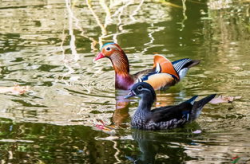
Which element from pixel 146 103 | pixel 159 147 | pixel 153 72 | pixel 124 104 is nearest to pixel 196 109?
pixel 146 103

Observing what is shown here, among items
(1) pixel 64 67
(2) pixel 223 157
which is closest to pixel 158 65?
(1) pixel 64 67

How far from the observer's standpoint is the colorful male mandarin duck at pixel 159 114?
26.5 feet

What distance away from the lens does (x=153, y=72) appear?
34.4 ft

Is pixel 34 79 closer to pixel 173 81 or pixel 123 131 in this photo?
pixel 173 81

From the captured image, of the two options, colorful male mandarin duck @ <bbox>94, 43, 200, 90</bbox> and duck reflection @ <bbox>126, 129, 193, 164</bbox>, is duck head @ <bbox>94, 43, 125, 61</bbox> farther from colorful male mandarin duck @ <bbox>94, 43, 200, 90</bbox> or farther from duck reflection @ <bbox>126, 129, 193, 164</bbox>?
duck reflection @ <bbox>126, 129, 193, 164</bbox>

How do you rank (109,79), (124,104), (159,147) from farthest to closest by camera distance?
(109,79) → (124,104) → (159,147)

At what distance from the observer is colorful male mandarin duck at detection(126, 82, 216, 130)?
809 cm

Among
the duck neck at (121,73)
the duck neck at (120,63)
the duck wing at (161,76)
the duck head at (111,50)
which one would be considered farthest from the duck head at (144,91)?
the duck head at (111,50)

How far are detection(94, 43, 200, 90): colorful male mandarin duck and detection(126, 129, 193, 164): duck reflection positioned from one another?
2287 mm

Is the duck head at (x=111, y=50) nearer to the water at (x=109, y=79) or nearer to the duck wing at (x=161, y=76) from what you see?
the water at (x=109, y=79)

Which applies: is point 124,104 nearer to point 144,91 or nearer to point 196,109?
point 144,91

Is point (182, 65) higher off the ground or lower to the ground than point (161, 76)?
higher

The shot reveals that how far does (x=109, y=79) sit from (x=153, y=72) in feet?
3.37

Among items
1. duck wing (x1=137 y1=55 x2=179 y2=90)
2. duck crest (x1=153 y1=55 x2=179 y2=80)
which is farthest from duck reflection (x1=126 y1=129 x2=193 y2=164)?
duck crest (x1=153 y1=55 x2=179 y2=80)
